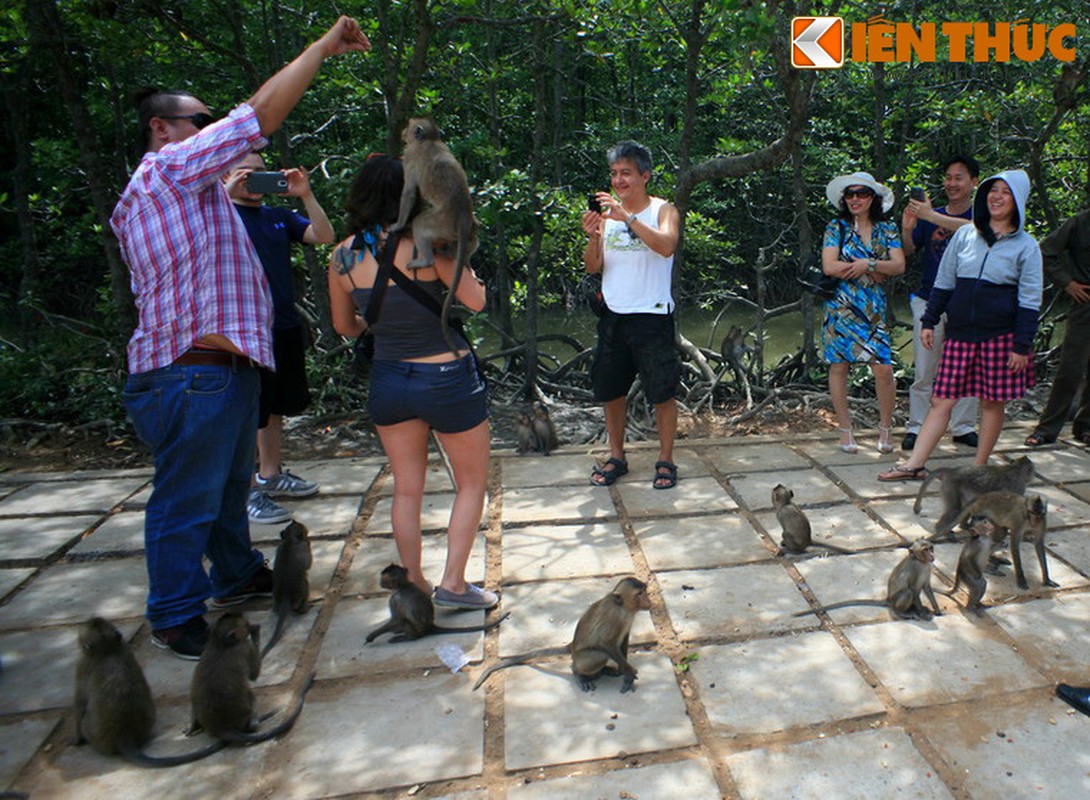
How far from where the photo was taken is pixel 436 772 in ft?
7.83

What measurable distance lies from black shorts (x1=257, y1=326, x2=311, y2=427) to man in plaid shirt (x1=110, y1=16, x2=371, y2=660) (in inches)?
47.0

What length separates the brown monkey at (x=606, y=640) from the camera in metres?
2.75

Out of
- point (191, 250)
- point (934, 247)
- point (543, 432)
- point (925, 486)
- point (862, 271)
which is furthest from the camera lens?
point (543, 432)

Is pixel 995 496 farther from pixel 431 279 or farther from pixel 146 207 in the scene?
pixel 146 207

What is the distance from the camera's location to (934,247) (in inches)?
209

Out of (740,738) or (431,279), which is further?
(431,279)

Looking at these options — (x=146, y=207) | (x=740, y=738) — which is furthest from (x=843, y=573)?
(x=146, y=207)

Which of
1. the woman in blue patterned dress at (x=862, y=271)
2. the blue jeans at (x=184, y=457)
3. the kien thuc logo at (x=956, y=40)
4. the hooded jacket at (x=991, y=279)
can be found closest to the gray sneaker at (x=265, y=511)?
the blue jeans at (x=184, y=457)

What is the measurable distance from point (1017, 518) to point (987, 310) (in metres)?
1.50

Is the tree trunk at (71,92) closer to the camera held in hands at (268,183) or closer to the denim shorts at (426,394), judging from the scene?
the camera held in hands at (268,183)

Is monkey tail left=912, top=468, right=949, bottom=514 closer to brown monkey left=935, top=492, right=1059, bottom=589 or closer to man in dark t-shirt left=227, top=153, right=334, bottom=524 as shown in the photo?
brown monkey left=935, top=492, right=1059, bottom=589

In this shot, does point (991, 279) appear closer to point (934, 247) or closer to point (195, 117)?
point (934, 247)

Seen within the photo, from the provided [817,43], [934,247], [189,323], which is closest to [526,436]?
[189,323]

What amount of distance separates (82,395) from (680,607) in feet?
19.0
